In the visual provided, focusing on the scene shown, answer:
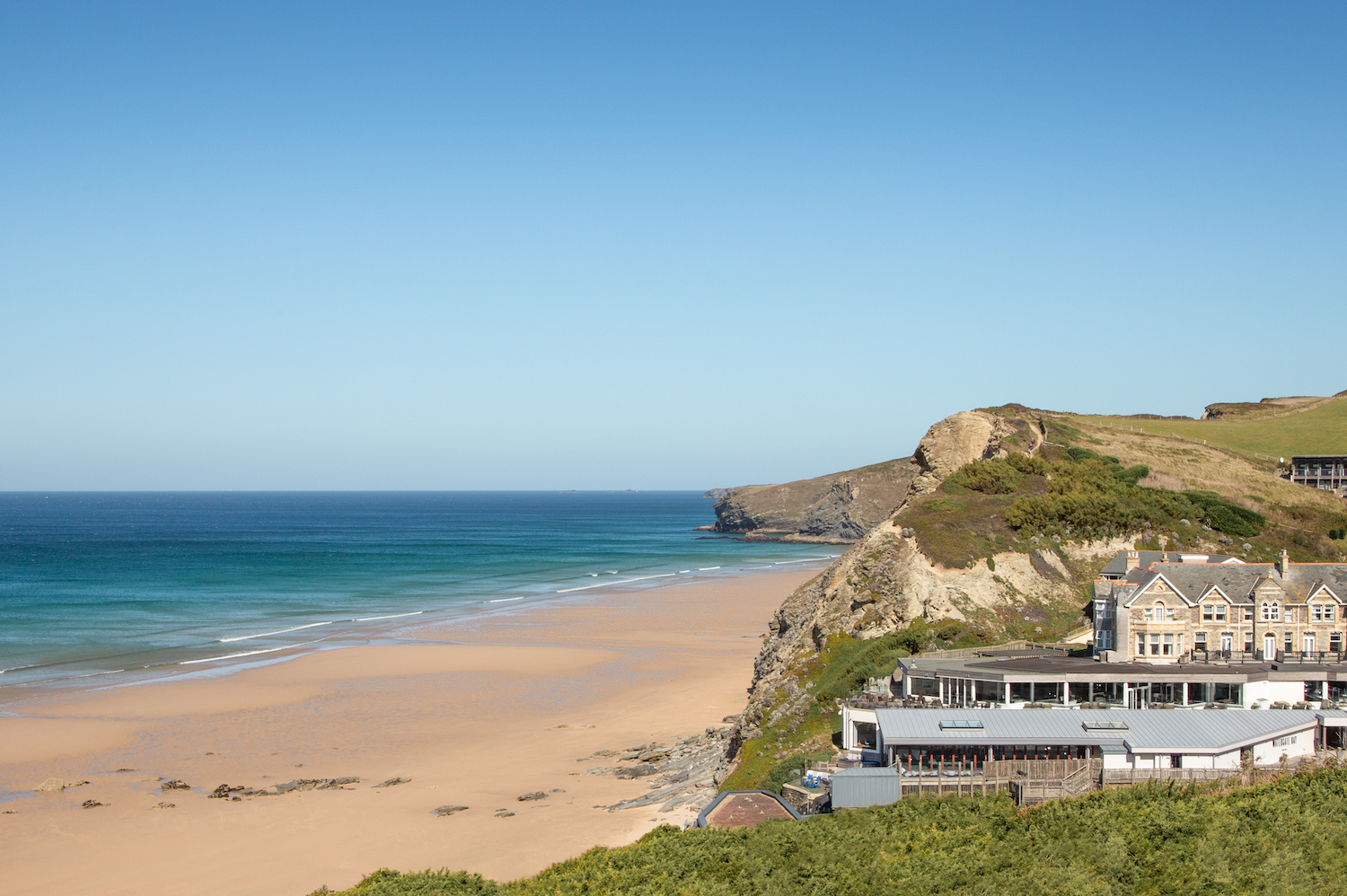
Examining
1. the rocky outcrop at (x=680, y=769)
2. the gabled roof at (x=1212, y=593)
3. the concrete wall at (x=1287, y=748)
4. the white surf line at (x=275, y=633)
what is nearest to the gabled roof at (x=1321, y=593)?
the gabled roof at (x=1212, y=593)

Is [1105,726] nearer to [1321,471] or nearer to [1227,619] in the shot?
[1227,619]

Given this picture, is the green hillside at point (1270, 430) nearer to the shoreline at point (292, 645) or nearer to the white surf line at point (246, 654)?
the shoreline at point (292, 645)

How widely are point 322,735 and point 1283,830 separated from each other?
117 feet

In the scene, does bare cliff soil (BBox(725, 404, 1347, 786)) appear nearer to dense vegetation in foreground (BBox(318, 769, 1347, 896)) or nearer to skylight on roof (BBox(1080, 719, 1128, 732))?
dense vegetation in foreground (BBox(318, 769, 1347, 896))

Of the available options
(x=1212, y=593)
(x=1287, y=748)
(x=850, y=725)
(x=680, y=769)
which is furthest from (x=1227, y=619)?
(x=680, y=769)

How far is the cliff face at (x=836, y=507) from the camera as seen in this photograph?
175m

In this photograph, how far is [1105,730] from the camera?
81.5 ft

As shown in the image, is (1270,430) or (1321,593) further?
(1270,430)

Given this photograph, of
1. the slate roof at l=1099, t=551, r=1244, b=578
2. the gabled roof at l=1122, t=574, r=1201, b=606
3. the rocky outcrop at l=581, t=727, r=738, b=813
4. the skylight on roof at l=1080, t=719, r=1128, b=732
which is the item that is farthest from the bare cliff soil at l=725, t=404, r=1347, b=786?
the skylight on roof at l=1080, t=719, r=1128, b=732

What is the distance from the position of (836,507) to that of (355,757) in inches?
5728

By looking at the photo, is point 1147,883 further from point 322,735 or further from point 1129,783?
point 322,735

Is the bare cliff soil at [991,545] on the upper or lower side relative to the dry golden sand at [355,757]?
upper

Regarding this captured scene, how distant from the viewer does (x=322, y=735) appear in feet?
143

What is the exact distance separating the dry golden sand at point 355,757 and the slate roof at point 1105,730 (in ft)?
28.6
